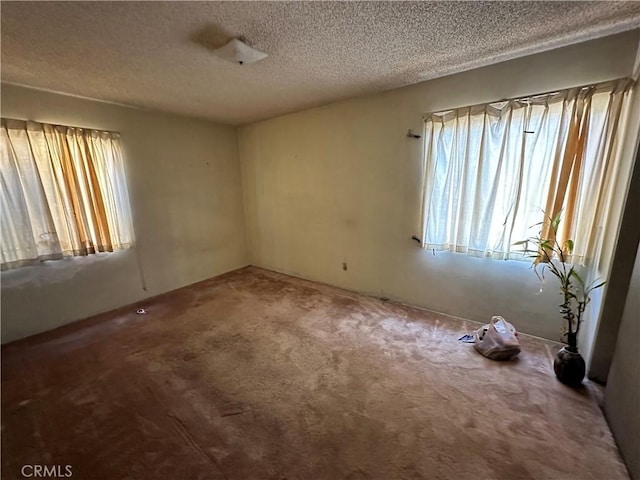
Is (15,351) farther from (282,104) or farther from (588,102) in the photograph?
(588,102)

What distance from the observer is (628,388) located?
4.61 ft

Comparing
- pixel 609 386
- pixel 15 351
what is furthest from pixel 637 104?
pixel 15 351

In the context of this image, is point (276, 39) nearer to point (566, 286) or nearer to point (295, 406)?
point (295, 406)

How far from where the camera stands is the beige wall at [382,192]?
231 cm

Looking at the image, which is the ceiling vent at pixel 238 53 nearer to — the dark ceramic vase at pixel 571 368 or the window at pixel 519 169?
the window at pixel 519 169

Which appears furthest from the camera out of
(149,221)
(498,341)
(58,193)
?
(149,221)

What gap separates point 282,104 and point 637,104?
3.11 meters

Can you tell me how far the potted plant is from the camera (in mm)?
1906

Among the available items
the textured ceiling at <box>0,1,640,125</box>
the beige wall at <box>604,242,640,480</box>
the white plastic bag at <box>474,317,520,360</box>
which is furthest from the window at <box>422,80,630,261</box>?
the beige wall at <box>604,242,640,480</box>

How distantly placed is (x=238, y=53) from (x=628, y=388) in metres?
3.04

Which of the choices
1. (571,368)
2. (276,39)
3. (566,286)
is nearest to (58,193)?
(276,39)

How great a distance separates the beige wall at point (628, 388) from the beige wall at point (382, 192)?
0.84m

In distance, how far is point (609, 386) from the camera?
5.50 feet

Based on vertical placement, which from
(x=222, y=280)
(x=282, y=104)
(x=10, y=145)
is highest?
(x=282, y=104)
